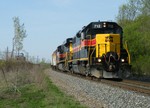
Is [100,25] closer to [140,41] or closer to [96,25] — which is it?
[96,25]

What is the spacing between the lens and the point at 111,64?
20766 mm

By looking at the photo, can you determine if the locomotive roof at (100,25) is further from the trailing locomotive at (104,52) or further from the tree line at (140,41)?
the tree line at (140,41)

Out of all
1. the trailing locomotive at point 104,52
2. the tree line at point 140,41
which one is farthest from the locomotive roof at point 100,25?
the tree line at point 140,41

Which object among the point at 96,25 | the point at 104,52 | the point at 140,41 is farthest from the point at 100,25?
the point at 140,41

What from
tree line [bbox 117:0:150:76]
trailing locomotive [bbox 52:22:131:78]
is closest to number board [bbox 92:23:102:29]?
trailing locomotive [bbox 52:22:131:78]

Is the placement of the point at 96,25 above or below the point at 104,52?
above

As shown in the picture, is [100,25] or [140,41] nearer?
[100,25]

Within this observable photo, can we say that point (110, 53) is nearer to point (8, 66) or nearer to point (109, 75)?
point (109, 75)

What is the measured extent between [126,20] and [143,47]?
35.1ft

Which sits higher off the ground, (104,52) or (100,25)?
(100,25)

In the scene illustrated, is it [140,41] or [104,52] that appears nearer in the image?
[104,52]

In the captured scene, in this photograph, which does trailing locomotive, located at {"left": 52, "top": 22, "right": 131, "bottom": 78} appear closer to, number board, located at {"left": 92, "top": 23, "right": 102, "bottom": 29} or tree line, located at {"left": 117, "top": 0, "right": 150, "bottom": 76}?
number board, located at {"left": 92, "top": 23, "right": 102, "bottom": 29}

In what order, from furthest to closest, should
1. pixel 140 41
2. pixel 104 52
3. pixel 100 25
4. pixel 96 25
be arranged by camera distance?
1. pixel 140 41
2. pixel 96 25
3. pixel 100 25
4. pixel 104 52

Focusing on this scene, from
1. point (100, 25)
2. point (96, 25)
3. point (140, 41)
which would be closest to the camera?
point (100, 25)
